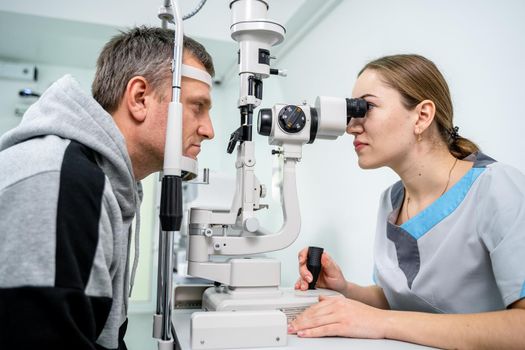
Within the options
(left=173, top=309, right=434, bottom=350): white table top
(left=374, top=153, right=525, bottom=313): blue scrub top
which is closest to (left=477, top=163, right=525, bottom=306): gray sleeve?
(left=374, top=153, right=525, bottom=313): blue scrub top

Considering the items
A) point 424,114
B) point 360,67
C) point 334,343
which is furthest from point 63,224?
point 360,67

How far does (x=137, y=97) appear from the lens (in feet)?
3.19

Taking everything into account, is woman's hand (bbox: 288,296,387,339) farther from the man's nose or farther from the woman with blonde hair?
the man's nose

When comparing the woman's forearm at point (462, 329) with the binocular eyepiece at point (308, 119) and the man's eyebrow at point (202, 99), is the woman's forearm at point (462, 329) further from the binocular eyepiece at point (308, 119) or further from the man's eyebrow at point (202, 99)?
the man's eyebrow at point (202, 99)

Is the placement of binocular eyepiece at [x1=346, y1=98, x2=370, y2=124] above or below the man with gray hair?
above

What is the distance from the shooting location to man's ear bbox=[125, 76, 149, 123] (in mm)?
963

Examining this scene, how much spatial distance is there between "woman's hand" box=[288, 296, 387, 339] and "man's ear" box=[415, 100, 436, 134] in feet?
1.72

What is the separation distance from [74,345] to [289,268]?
2.07 meters

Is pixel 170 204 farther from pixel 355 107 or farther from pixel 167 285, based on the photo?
pixel 355 107

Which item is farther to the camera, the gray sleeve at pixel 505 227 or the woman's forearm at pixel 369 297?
the woman's forearm at pixel 369 297

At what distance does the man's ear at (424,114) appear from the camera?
107 cm

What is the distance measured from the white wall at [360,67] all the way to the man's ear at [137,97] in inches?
39.5

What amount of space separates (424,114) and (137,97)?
78cm

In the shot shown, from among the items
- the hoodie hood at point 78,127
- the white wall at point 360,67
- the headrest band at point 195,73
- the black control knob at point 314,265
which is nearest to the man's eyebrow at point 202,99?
the headrest band at point 195,73
